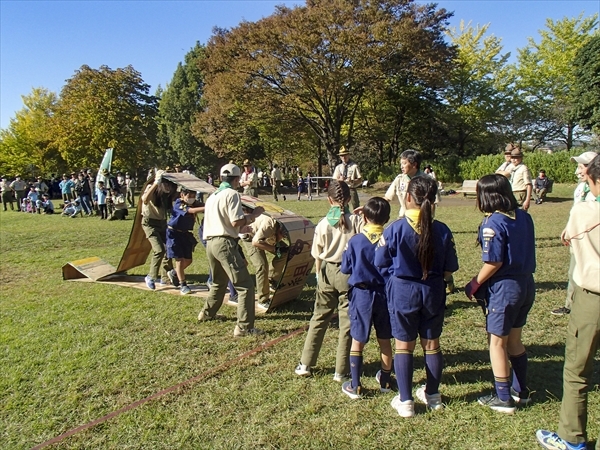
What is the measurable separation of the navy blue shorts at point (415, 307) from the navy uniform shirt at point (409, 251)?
7 centimetres

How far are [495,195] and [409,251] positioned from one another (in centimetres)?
77

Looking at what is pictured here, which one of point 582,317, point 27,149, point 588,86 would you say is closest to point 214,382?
point 582,317

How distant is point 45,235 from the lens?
14.4 metres

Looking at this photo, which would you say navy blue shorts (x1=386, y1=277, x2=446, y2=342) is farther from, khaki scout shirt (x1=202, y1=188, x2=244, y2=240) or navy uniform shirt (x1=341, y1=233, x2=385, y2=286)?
khaki scout shirt (x1=202, y1=188, x2=244, y2=240)

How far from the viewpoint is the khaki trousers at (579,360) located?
2.74m

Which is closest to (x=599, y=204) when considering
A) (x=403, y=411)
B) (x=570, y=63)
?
(x=403, y=411)

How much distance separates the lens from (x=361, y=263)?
3.68 meters

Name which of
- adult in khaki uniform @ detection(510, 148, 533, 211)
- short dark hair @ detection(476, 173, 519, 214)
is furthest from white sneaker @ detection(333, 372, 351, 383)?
adult in khaki uniform @ detection(510, 148, 533, 211)

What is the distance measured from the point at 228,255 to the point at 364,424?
2490mm

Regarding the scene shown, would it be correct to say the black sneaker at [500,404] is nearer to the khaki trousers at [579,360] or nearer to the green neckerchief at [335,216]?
the khaki trousers at [579,360]

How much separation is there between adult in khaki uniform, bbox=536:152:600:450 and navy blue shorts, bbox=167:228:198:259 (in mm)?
5341

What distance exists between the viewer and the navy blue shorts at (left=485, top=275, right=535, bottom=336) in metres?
3.35

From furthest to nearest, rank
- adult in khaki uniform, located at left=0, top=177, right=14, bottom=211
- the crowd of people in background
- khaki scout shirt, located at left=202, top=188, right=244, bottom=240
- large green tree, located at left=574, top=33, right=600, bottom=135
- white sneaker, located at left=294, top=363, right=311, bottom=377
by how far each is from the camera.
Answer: large green tree, located at left=574, top=33, right=600, bottom=135
adult in khaki uniform, located at left=0, top=177, right=14, bottom=211
the crowd of people in background
khaki scout shirt, located at left=202, top=188, right=244, bottom=240
white sneaker, located at left=294, top=363, right=311, bottom=377

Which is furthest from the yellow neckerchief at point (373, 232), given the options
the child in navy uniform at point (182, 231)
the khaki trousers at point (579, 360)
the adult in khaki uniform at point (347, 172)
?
the adult in khaki uniform at point (347, 172)
